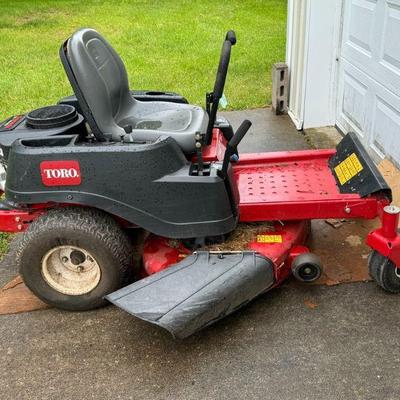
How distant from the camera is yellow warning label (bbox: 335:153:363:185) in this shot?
112 inches

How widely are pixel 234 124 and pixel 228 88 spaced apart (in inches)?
46.2

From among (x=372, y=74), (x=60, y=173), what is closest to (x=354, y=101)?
(x=372, y=74)

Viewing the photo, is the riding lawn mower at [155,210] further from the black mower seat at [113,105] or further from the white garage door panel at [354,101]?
the white garage door panel at [354,101]

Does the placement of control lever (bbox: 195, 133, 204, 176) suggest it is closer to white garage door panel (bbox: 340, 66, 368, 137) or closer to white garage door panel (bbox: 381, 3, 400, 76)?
white garage door panel (bbox: 381, 3, 400, 76)

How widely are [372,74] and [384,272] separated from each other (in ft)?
6.41

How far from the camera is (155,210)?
2.52 metres

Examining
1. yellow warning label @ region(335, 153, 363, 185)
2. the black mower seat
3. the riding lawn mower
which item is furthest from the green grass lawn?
the riding lawn mower

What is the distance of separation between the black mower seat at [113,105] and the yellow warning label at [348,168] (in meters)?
0.80

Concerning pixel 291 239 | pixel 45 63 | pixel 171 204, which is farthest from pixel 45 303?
pixel 45 63

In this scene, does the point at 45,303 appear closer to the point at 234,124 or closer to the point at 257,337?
the point at 257,337

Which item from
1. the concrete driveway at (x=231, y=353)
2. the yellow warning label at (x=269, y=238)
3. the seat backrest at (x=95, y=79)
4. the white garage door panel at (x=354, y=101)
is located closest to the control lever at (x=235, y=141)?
the yellow warning label at (x=269, y=238)

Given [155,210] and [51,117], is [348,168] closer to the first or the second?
[155,210]

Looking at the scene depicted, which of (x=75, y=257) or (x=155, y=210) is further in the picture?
(x=75, y=257)

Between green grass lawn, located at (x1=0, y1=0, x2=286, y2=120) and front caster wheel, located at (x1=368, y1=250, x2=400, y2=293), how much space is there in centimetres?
341
